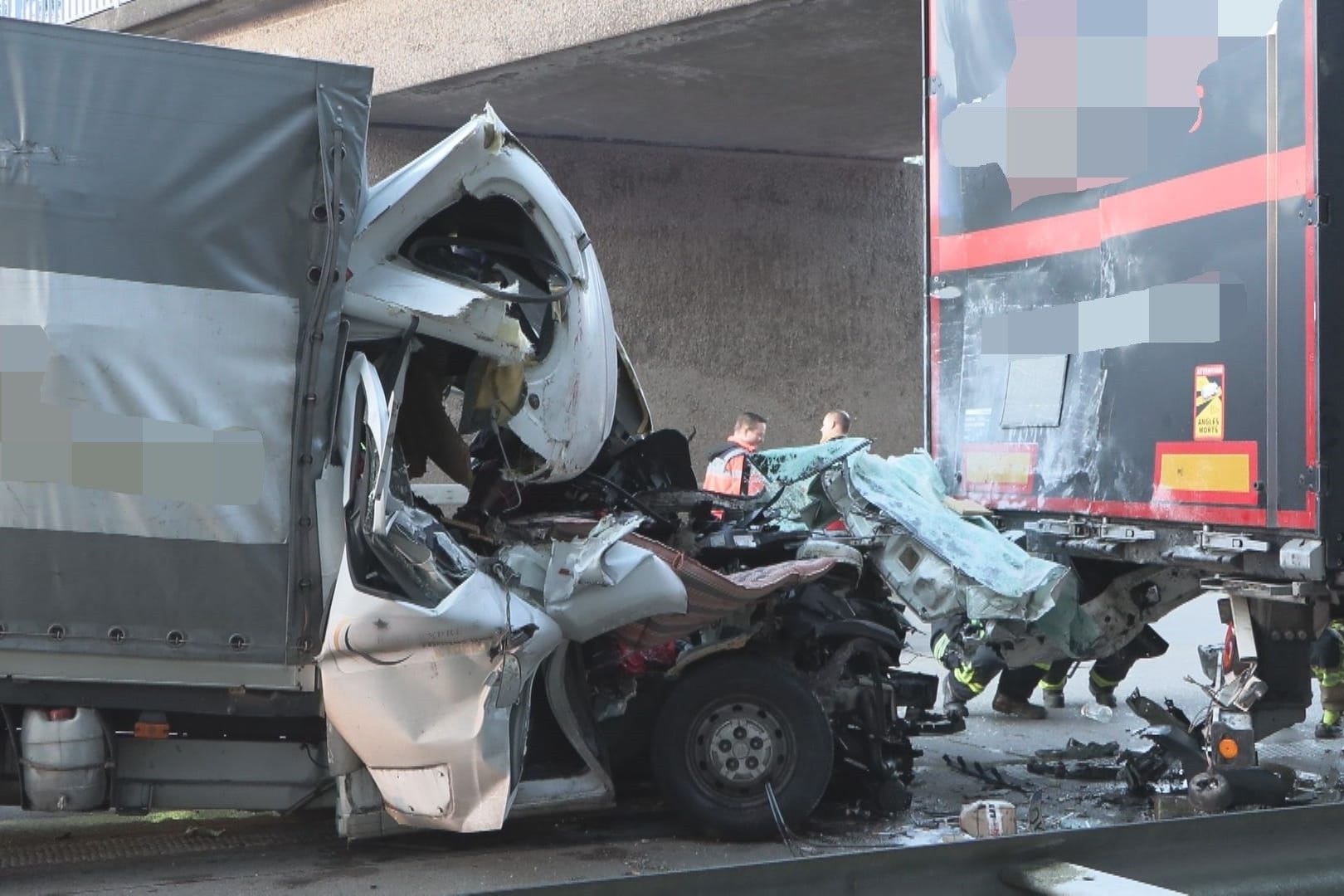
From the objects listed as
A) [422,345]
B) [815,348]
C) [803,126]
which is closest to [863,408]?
[815,348]

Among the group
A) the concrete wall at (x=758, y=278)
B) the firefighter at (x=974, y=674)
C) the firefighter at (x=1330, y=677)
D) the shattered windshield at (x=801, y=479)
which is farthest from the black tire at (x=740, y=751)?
the concrete wall at (x=758, y=278)

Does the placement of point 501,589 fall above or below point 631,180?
below

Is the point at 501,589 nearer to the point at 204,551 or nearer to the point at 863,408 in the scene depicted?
the point at 204,551

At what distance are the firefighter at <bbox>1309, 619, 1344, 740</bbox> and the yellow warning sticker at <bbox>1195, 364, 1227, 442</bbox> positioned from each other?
9.00 ft

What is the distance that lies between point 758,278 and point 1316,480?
31.4 ft

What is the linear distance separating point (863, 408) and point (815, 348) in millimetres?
762

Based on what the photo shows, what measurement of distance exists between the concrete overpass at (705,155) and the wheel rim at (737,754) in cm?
615

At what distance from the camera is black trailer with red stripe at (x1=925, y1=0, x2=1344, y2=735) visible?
5512mm

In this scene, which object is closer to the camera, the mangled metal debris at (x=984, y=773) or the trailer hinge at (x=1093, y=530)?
the trailer hinge at (x=1093, y=530)

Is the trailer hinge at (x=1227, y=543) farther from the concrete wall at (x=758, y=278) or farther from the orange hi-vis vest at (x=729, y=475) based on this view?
the concrete wall at (x=758, y=278)

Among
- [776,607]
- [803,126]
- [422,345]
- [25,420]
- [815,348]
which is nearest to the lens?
[25,420]

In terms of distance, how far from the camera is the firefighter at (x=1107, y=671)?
819 cm

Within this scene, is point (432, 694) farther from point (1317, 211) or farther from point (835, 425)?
point (835, 425)

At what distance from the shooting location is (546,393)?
576 centimetres
